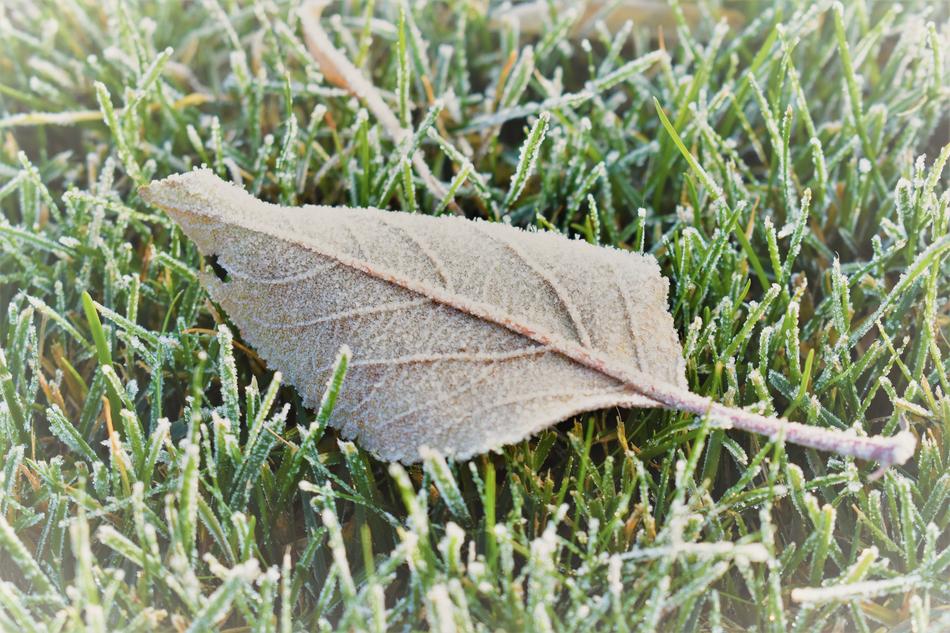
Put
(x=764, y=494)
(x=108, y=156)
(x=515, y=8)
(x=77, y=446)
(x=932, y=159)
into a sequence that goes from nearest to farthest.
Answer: (x=764, y=494)
(x=77, y=446)
(x=932, y=159)
(x=108, y=156)
(x=515, y=8)

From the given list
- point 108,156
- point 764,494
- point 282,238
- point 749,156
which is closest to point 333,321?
point 282,238

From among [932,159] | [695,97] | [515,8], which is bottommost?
[932,159]

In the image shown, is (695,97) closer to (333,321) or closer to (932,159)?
(932,159)

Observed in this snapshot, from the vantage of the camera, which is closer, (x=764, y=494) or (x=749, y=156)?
(x=764, y=494)
